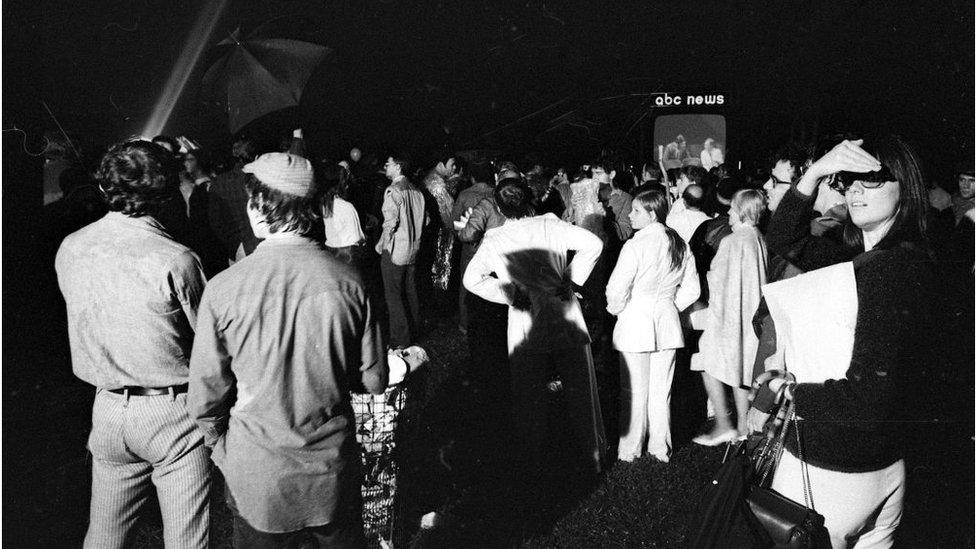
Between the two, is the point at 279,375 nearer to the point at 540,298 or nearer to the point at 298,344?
the point at 298,344

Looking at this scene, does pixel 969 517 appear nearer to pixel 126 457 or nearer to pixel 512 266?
pixel 512 266

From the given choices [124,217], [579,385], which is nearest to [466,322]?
[579,385]

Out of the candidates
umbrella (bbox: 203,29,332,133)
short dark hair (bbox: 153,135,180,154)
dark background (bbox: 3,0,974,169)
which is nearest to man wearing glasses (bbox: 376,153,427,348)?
umbrella (bbox: 203,29,332,133)

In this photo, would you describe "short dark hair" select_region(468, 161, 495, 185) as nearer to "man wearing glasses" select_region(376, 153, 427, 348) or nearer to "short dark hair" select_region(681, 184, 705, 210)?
"man wearing glasses" select_region(376, 153, 427, 348)

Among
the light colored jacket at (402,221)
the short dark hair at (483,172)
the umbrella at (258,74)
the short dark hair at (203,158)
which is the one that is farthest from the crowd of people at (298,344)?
the short dark hair at (483,172)

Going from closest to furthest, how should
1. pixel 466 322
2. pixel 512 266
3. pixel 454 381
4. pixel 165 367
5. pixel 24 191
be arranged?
pixel 165 367 → pixel 24 191 → pixel 512 266 → pixel 454 381 → pixel 466 322

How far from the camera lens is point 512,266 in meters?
4.50

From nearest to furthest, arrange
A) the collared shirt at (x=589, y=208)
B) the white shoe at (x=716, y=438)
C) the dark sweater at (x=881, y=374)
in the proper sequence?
the dark sweater at (x=881, y=374) → the white shoe at (x=716, y=438) → the collared shirt at (x=589, y=208)

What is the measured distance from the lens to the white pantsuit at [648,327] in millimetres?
4539

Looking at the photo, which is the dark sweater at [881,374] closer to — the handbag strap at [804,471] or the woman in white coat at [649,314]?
the handbag strap at [804,471]

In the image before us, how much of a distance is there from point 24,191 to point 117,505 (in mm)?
1335

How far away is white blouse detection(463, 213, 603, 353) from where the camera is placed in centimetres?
445

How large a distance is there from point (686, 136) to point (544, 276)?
1037cm

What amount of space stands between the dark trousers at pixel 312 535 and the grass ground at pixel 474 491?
2.11 feet
